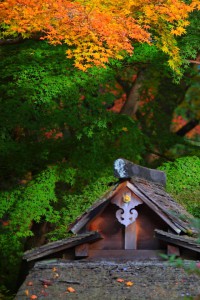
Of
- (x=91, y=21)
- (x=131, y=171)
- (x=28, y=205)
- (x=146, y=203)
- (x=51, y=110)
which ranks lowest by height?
(x=146, y=203)

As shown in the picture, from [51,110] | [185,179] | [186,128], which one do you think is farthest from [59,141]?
[186,128]

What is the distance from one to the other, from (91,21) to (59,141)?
8.24 m

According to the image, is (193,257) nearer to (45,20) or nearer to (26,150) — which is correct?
(45,20)

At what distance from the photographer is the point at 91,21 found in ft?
62.5

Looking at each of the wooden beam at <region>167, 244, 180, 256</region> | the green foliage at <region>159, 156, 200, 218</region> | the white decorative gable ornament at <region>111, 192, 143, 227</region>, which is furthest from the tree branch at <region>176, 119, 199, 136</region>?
the wooden beam at <region>167, 244, 180, 256</region>

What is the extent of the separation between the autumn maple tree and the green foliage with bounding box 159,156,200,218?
14.4ft

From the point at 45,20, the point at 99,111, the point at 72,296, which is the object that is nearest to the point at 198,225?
the point at 72,296

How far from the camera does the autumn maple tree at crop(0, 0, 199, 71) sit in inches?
738

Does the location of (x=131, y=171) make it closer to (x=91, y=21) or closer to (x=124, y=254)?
(x=124, y=254)

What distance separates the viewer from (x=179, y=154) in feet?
93.5

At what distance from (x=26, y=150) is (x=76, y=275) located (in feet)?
34.4

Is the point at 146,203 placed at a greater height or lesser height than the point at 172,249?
greater

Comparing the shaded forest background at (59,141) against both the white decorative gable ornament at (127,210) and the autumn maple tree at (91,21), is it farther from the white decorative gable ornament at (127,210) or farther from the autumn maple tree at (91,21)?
the white decorative gable ornament at (127,210)

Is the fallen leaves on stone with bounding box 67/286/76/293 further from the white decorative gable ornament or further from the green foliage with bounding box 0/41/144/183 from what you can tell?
the green foliage with bounding box 0/41/144/183
